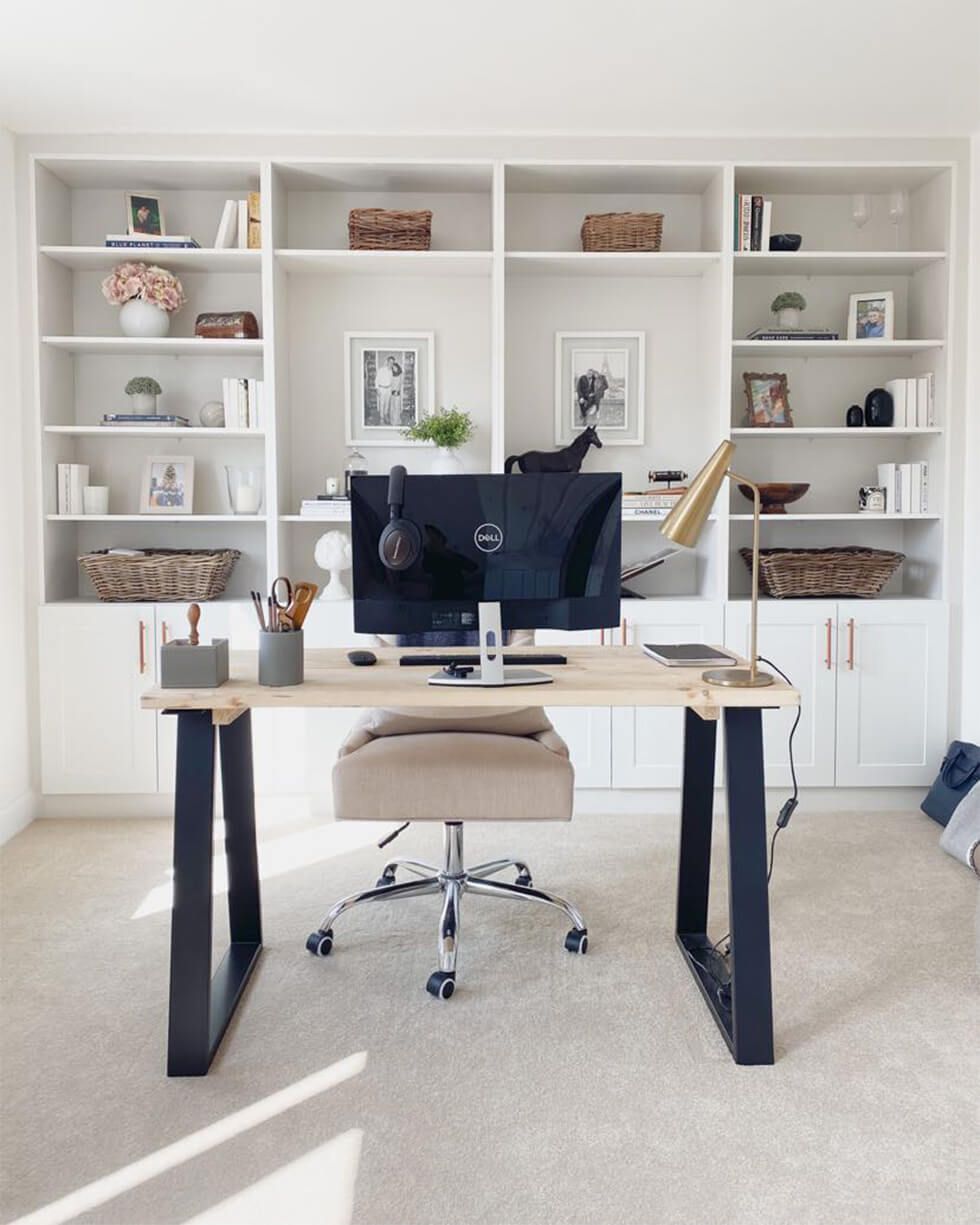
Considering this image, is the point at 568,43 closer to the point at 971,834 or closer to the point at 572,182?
the point at 572,182

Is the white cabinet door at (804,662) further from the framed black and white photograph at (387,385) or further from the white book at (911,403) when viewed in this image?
the framed black and white photograph at (387,385)

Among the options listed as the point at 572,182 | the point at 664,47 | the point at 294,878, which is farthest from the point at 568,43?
the point at 294,878

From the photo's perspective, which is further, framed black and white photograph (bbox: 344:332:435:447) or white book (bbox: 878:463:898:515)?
framed black and white photograph (bbox: 344:332:435:447)

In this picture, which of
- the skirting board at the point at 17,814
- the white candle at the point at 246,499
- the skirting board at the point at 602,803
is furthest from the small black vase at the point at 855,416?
the skirting board at the point at 17,814

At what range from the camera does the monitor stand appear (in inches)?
87.3

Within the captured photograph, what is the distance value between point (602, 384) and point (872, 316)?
1.09 meters

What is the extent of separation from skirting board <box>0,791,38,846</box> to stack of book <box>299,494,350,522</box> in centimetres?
148

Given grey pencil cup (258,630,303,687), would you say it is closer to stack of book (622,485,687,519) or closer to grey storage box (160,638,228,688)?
grey storage box (160,638,228,688)

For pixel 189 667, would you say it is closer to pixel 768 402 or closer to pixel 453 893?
pixel 453 893

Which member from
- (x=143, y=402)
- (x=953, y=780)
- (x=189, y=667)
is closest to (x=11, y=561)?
(x=143, y=402)

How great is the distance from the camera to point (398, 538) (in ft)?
7.37

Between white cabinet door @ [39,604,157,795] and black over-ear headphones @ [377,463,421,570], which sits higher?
black over-ear headphones @ [377,463,421,570]

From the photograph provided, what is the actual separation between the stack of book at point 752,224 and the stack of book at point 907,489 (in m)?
1.02

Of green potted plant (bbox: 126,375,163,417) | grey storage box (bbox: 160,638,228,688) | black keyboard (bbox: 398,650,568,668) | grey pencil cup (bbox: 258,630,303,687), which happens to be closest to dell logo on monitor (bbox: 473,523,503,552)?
black keyboard (bbox: 398,650,568,668)
